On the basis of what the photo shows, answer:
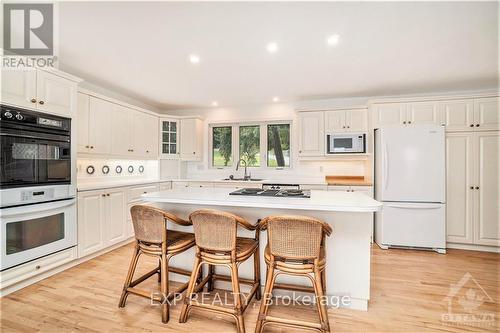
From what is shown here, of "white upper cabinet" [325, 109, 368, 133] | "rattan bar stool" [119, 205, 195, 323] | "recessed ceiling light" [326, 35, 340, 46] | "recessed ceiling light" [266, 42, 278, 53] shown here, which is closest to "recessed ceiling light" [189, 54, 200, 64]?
"recessed ceiling light" [266, 42, 278, 53]

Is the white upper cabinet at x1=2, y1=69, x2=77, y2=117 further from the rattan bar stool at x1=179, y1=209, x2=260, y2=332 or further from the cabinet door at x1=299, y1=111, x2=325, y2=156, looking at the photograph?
the cabinet door at x1=299, y1=111, x2=325, y2=156

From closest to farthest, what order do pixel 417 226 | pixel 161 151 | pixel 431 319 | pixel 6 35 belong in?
pixel 431 319 < pixel 6 35 < pixel 417 226 < pixel 161 151

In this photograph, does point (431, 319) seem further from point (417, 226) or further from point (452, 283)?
point (417, 226)

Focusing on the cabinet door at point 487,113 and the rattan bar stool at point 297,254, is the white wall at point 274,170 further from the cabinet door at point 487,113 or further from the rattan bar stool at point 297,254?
the rattan bar stool at point 297,254

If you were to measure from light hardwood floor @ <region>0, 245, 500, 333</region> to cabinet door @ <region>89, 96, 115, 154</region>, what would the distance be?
1.57m

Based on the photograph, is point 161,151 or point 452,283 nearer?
point 452,283

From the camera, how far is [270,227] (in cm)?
169

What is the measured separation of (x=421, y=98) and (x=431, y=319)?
300 cm

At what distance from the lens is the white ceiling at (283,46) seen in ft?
6.36

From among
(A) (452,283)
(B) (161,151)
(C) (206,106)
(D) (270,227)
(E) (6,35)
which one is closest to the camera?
(D) (270,227)

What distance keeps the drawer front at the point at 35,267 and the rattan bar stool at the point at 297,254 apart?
231 cm

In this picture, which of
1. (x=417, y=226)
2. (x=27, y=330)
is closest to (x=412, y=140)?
(x=417, y=226)

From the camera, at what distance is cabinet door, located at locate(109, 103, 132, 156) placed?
3.66 m

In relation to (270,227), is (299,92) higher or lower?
higher
